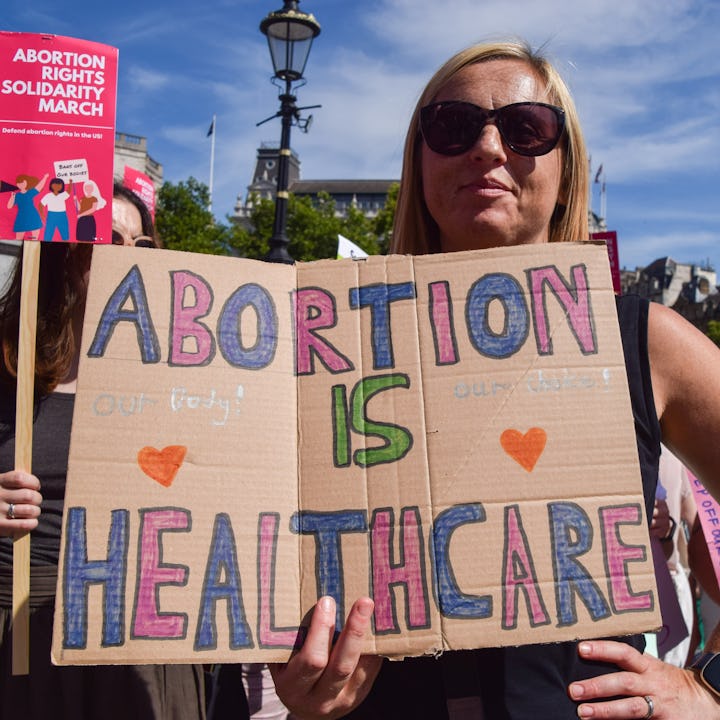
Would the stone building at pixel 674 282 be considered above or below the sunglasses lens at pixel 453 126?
above

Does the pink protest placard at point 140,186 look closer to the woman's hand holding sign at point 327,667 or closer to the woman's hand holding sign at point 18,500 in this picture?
the woman's hand holding sign at point 18,500

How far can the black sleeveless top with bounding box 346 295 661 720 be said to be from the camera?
150 centimetres

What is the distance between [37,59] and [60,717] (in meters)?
2.05

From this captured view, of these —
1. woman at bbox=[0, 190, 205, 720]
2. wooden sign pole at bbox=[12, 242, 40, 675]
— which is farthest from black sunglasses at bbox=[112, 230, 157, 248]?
wooden sign pole at bbox=[12, 242, 40, 675]

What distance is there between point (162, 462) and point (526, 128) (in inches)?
45.8

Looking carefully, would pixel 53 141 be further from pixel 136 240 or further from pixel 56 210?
pixel 136 240

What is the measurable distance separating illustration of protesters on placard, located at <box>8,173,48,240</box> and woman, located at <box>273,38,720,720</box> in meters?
1.14

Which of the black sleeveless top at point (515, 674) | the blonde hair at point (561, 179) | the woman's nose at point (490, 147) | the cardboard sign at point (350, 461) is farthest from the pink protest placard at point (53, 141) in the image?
the black sleeveless top at point (515, 674)

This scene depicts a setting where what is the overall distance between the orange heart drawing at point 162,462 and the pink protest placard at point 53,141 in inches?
44.9

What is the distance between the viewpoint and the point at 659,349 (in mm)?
1603

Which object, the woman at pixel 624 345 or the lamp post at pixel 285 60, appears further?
the lamp post at pixel 285 60

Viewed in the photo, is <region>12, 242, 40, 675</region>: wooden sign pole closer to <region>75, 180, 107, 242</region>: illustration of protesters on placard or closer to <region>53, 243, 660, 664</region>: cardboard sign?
<region>75, 180, 107, 242</region>: illustration of protesters on placard

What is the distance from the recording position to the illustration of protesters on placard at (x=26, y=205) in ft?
7.50

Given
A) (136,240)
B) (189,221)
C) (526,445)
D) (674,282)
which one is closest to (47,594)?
(136,240)
